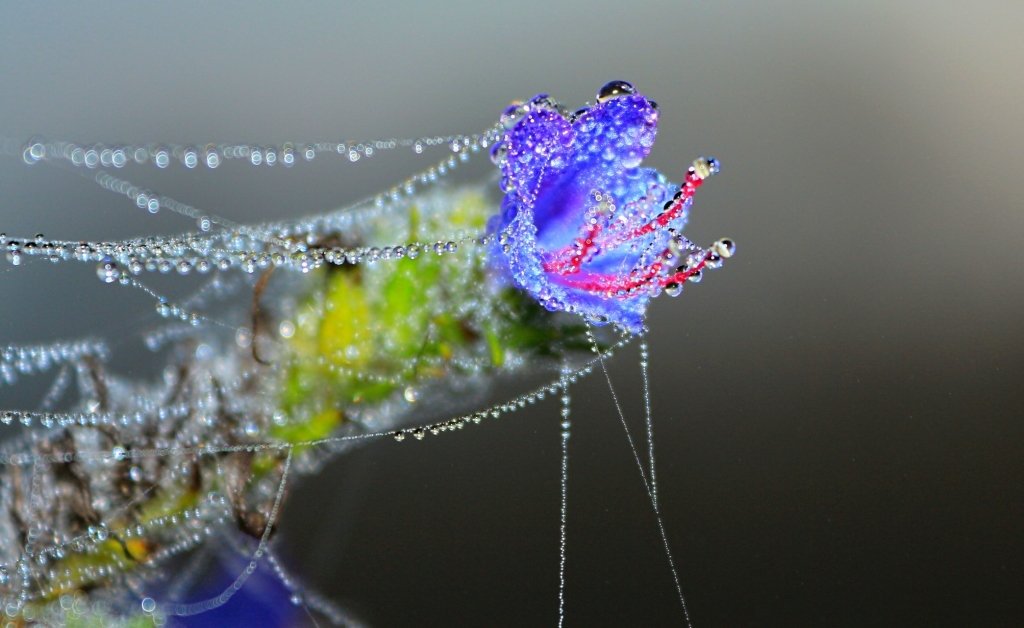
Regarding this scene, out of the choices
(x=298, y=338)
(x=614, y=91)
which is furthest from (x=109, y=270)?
(x=614, y=91)

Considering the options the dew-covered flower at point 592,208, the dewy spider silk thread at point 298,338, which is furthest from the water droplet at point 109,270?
the dew-covered flower at point 592,208

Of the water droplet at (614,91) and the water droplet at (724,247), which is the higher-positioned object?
the water droplet at (614,91)

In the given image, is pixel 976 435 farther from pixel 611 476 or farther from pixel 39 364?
pixel 39 364

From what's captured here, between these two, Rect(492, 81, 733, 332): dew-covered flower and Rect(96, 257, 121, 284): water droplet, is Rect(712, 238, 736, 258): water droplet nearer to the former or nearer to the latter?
Rect(492, 81, 733, 332): dew-covered flower

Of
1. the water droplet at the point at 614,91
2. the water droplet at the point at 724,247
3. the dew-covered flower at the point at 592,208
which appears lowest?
the water droplet at the point at 724,247

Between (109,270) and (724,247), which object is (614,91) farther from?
(109,270)

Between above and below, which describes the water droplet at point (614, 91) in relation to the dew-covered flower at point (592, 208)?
above

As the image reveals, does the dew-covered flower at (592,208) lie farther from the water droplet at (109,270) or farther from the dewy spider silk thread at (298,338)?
the water droplet at (109,270)

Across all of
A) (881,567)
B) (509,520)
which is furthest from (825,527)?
(509,520)
